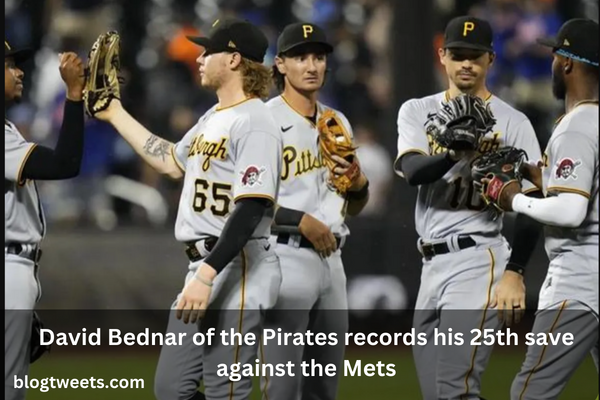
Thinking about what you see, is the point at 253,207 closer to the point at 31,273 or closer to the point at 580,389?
the point at 31,273

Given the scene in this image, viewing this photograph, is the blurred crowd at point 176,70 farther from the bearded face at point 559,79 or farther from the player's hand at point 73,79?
the player's hand at point 73,79

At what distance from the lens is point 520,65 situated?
9.44 metres

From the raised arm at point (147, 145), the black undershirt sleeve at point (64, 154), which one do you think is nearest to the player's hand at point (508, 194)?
the raised arm at point (147, 145)

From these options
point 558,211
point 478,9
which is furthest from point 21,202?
point 478,9

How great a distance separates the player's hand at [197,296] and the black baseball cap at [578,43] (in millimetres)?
1522

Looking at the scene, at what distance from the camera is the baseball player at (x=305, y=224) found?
5.13m

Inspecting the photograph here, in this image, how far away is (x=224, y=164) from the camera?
15.0 ft

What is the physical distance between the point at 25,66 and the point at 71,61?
4.39m

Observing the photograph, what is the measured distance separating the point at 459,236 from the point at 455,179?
0.75 ft

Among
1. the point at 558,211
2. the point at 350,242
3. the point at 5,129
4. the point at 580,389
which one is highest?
the point at 5,129

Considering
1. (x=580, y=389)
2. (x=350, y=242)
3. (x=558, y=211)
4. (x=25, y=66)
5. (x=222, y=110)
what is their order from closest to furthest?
(x=558, y=211) → (x=222, y=110) → (x=580, y=389) → (x=350, y=242) → (x=25, y=66)

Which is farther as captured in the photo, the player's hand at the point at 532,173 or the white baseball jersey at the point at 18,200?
the player's hand at the point at 532,173

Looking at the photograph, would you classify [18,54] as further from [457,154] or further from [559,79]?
[559,79]

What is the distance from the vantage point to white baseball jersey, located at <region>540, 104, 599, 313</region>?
14.5ft
